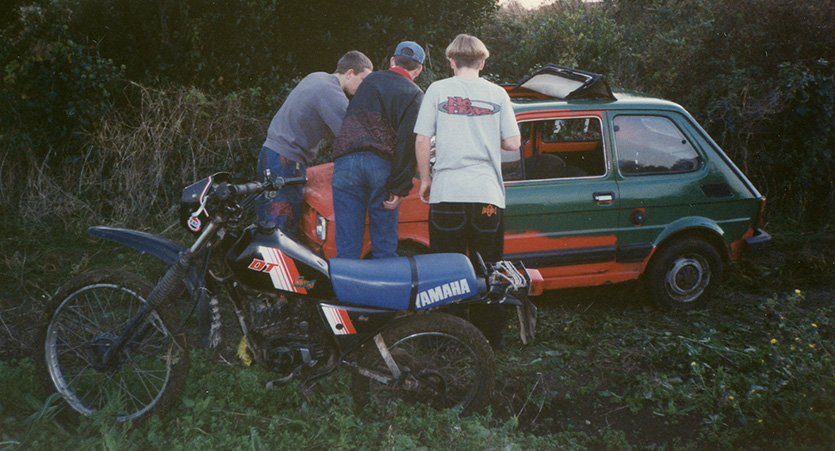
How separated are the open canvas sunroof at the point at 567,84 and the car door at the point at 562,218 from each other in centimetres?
18

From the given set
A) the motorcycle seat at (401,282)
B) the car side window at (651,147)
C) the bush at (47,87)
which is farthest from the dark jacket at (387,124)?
the bush at (47,87)

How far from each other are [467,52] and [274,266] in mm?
1733

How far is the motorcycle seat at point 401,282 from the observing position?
9.80 ft

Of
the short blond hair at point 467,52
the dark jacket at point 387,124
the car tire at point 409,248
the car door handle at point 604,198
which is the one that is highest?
the short blond hair at point 467,52

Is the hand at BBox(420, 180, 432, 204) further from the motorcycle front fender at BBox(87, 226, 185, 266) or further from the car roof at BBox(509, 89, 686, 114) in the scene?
the motorcycle front fender at BBox(87, 226, 185, 266)

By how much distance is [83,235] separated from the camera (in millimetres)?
6051

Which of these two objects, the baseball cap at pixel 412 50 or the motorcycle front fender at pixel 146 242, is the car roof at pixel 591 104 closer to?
the baseball cap at pixel 412 50

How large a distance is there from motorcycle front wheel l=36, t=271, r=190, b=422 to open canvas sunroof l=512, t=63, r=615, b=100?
325 cm

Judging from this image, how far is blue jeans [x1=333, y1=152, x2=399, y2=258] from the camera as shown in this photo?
395cm

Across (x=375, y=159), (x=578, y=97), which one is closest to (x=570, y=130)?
(x=578, y=97)

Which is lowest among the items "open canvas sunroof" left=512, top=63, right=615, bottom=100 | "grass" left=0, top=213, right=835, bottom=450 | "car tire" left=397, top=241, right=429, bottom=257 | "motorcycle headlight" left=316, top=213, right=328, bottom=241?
"grass" left=0, top=213, right=835, bottom=450

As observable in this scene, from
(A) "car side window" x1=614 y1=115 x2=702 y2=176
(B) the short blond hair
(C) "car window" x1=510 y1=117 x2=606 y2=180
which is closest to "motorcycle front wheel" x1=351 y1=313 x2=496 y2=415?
(B) the short blond hair

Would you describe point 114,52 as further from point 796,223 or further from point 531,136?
point 796,223

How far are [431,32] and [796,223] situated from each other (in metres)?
5.07
